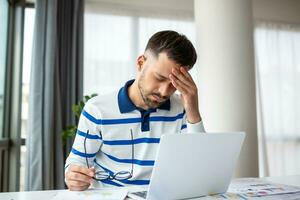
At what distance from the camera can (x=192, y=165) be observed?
796mm

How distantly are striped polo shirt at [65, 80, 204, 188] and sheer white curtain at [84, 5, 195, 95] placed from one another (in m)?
1.95

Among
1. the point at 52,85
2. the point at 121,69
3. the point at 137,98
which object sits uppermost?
the point at 121,69

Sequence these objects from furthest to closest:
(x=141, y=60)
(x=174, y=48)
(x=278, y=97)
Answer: (x=278, y=97) < (x=141, y=60) < (x=174, y=48)

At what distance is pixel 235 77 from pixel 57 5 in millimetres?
1875

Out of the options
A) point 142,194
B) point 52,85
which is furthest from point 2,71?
point 142,194

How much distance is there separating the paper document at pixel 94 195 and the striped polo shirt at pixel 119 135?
24cm

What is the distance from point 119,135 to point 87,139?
0.13 m

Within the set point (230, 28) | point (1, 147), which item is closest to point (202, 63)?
point (230, 28)

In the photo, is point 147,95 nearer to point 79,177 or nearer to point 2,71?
point 79,177

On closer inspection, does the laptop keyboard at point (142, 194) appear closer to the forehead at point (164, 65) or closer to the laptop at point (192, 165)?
the laptop at point (192, 165)

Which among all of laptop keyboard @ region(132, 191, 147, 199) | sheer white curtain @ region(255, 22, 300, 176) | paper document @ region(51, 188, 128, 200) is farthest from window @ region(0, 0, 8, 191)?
sheer white curtain @ region(255, 22, 300, 176)

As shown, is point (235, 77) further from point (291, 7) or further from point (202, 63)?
point (291, 7)

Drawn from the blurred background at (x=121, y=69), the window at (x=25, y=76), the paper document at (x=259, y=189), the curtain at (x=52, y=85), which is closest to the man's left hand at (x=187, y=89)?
the paper document at (x=259, y=189)

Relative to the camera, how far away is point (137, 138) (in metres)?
1.22
